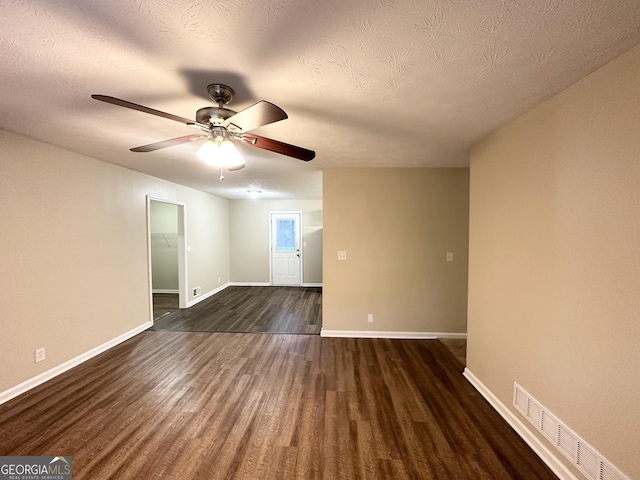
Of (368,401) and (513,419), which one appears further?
(368,401)

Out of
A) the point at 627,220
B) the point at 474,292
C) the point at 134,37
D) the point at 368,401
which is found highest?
the point at 134,37

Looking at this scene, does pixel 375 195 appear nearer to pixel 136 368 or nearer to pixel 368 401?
pixel 368 401

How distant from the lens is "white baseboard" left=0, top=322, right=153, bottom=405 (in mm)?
2264

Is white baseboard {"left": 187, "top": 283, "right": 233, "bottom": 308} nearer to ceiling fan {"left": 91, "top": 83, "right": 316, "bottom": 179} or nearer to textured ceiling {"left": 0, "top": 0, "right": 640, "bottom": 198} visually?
textured ceiling {"left": 0, "top": 0, "right": 640, "bottom": 198}

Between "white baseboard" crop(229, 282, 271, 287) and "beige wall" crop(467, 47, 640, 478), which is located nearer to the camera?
"beige wall" crop(467, 47, 640, 478)

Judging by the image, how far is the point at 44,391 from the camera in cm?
237

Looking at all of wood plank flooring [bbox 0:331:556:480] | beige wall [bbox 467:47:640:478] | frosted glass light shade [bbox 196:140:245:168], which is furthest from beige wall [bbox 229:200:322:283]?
frosted glass light shade [bbox 196:140:245:168]

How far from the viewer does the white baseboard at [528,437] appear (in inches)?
60.7

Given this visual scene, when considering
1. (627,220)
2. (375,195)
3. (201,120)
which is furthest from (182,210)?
(627,220)

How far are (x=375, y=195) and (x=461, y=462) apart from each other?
2.81 meters

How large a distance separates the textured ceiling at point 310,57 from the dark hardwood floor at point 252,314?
2.88 meters

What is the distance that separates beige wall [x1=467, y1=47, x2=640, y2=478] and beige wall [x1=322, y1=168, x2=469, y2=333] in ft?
4.72

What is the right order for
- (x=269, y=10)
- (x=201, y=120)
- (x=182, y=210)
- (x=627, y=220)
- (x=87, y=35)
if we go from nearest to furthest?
1. (x=269, y=10)
2. (x=87, y=35)
3. (x=627, y=220)
4. (x=201, y=120)
5. (x=182, y=210)

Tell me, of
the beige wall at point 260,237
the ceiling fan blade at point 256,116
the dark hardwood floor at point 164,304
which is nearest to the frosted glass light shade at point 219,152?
the ceiling fan blade at point 256,116
